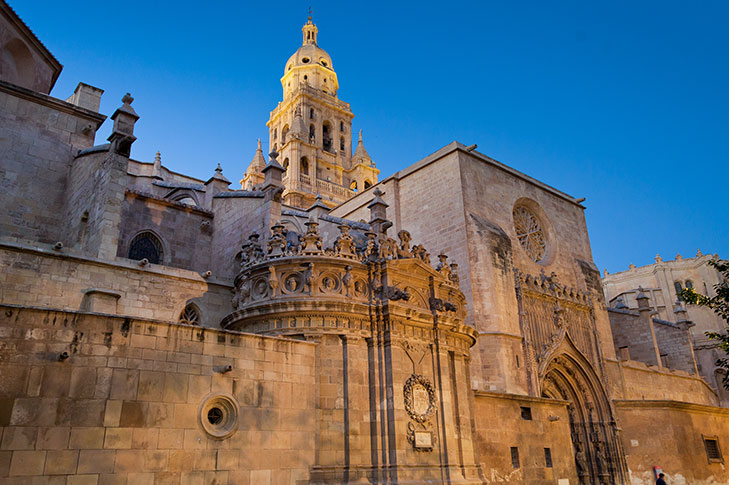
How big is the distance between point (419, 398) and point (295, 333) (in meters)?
3.11

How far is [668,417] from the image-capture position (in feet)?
71.8

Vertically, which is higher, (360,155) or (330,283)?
(360,155)

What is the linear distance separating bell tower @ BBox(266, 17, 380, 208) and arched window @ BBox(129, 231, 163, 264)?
84.9 ft

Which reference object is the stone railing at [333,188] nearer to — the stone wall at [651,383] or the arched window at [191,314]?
the stone wall at [651,383]

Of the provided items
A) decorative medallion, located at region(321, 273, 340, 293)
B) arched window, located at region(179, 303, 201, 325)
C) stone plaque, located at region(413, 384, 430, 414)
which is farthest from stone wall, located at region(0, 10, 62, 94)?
stone plaque, located at region(413, 384, 430, 414)

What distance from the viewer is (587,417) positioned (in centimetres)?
2441

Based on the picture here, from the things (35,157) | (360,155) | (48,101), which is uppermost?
(360,155)

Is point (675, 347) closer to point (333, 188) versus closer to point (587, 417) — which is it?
point (587, 417)

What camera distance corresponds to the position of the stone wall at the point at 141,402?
8367 mm

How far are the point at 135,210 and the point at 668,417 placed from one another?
21079 millimetres

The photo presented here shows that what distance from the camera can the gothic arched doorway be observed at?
899 inches

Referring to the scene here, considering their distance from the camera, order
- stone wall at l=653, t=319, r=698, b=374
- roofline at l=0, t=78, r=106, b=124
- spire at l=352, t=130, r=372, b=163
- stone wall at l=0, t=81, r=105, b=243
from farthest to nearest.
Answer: spire at l=352, t=130, r=372, b=163 → stone wall at l=653, t=319, r=698, b=374 → roofline at l=0, t=78, r=106, b=124 → stone wall at l=0, t=81, r=105, b=243

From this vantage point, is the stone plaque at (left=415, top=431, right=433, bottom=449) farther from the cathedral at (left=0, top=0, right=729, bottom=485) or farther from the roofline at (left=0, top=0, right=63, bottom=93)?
the roofline at (left=0, top=0, right=63, bottom=93)

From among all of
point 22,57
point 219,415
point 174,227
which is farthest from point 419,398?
point 22,57
